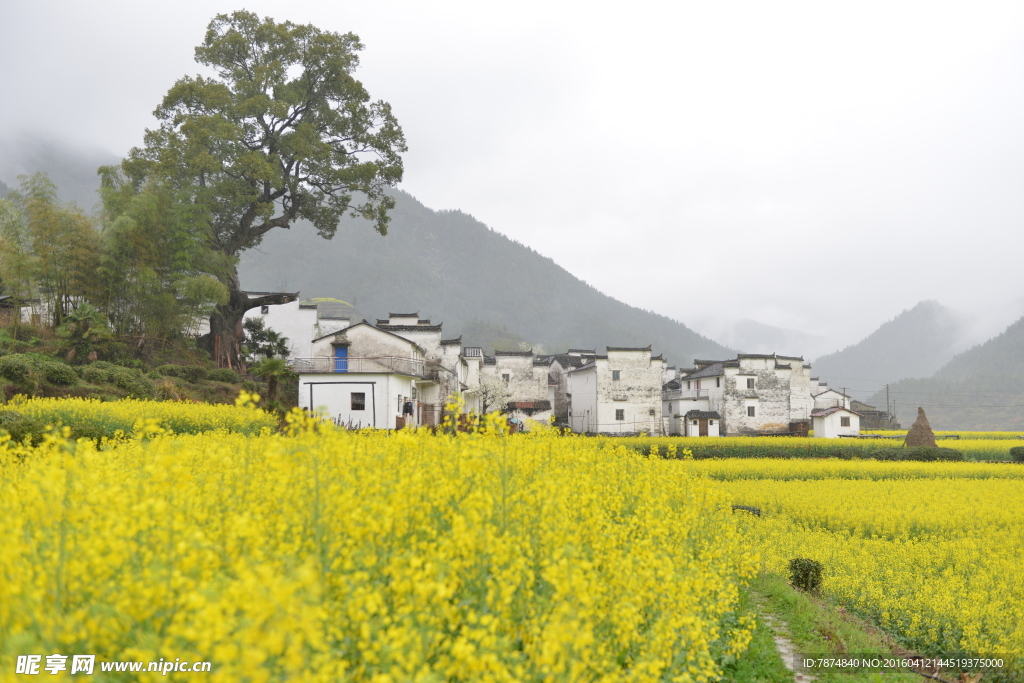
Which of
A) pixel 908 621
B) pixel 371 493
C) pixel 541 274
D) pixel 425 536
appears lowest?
pixel 908 621

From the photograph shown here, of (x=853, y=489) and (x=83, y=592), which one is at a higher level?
(x=83, y=592)

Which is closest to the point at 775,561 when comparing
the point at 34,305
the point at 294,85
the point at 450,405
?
the point at 450,405

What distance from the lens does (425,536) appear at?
4.04 meters

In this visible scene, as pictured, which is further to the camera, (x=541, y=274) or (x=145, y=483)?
(x=541, y=274)

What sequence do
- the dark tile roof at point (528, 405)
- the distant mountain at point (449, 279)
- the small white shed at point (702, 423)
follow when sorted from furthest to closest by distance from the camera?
the distant mountain at point (449, 279) → the dark tile roof at point (528, 405) → the small white shed at point (702, 423)

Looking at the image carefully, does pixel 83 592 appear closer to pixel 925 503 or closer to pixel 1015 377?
pixel 925 503

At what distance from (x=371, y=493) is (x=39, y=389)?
17.3 meters

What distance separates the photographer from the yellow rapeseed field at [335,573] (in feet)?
7.34

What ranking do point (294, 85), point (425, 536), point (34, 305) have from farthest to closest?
1. point (294, 85)
2. point (34, 305)
3. point (425, 536)

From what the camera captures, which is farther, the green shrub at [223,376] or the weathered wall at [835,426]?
the weathered wall at [835,426]

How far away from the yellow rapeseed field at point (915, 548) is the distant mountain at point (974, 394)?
325 feet

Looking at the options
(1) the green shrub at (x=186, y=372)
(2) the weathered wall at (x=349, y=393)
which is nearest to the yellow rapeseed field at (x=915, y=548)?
(2) the weathered wall at (x=349, y=393)

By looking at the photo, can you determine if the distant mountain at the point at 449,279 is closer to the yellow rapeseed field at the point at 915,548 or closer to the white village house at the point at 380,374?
the white village house at the point at 380,374

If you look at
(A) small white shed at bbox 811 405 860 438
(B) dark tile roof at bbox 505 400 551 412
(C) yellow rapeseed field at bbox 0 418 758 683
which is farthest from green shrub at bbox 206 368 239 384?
(A) small white shed at bbox 811 405 860 438
